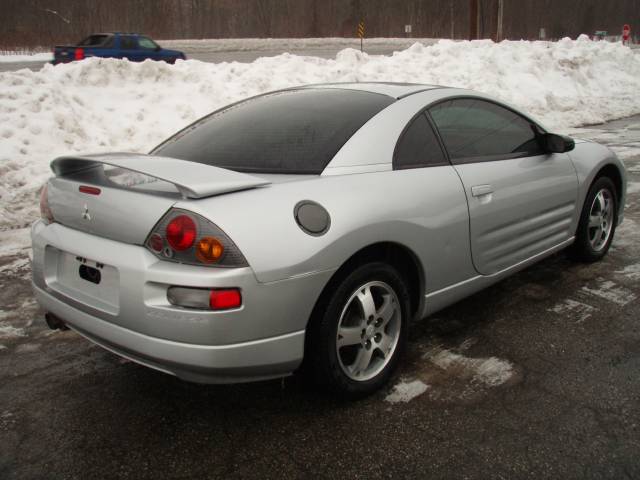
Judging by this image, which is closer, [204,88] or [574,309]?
[574,309]

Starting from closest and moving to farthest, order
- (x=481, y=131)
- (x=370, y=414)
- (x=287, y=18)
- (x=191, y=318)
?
(x=191, y=318) → (x=370, y=414) → (x=481, y=131) → (x=287, y=18)

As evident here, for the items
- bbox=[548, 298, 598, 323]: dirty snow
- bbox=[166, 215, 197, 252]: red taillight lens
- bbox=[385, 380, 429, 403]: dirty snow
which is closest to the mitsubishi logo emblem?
bbox=[166, 215, 197, 252]: red taillight lens

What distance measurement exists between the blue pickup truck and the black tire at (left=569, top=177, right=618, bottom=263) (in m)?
15.0

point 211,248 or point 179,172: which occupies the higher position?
point 179,172

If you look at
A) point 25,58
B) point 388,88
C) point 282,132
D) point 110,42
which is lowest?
point 282,132

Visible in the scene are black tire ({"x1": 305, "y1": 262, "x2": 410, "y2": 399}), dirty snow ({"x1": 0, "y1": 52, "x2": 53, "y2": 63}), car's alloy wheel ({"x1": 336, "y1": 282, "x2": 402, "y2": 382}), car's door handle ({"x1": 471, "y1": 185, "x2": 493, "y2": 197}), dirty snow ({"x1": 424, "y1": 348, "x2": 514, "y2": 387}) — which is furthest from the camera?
dirty snow ({"x1": 0, "y1": 52, "x2": 53, "y2": 63})

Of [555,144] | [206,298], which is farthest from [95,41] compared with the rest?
[206,298]

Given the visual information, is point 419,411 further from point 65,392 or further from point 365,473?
point 65,392

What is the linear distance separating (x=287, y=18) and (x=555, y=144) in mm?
56039

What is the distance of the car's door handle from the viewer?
3.32 m

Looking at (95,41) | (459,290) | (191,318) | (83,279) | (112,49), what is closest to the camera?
(191,318)

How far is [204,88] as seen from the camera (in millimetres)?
11148

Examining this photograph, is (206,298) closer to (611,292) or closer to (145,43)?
(611,292)

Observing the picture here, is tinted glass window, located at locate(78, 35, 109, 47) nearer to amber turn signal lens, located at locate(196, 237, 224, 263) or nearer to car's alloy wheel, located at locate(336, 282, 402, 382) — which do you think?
car's alloy wheel, located at locate(336, 282, 402, 382)
